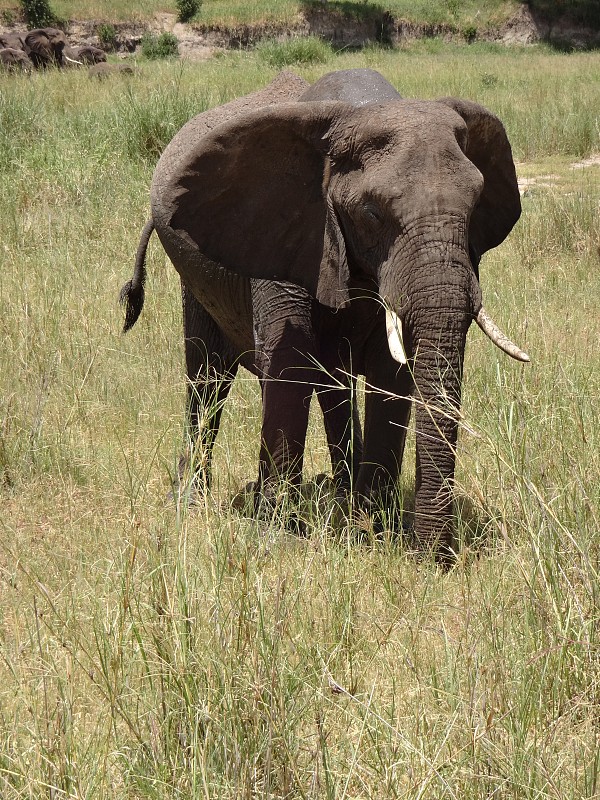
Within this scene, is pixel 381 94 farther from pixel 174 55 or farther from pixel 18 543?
pixel 174 55

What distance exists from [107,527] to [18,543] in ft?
1.11

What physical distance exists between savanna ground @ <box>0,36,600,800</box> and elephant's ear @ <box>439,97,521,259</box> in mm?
657

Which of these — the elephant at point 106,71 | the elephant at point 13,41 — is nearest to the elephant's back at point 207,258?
the elephant at point 106,71

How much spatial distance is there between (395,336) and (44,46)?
23.9 metres

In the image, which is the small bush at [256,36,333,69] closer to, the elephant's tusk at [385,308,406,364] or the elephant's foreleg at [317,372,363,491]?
the elephant's foreleg at [317,372,363,491]

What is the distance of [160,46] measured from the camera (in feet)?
110

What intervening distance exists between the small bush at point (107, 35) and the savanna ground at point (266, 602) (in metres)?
30.2

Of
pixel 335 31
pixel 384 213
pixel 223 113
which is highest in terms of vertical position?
pixel 223 113

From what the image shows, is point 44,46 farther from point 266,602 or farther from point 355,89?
point 266,602

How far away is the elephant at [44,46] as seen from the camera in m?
25.2

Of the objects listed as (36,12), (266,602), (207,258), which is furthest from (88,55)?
(266,602)

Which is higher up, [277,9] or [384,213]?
[384,213]

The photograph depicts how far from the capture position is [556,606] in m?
2.70

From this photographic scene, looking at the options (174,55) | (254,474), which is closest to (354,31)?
(174,55)
